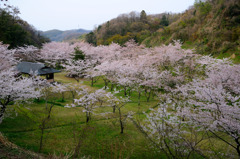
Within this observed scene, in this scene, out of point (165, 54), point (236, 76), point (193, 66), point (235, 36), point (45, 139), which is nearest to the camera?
point (45, 139)

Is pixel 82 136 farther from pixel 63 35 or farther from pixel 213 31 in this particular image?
pixel 63 35

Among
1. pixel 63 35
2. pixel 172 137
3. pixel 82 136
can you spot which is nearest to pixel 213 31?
pixel 172 137

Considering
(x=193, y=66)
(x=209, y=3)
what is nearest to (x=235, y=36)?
(x=193, y=66)

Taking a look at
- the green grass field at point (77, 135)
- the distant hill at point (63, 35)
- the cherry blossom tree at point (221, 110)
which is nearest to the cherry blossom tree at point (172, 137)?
the cherry blossom tree at point (221, 110)

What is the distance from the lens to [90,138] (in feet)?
26.1

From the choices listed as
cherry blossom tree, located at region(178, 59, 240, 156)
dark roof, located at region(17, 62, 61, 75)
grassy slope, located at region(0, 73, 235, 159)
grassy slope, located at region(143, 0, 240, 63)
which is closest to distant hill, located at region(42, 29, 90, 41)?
grassy slope, located at region(143, 0, 240, 63)

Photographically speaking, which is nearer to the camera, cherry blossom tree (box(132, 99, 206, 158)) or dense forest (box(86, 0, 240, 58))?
cherry blossom tree (box(132, 99, 206, 158))

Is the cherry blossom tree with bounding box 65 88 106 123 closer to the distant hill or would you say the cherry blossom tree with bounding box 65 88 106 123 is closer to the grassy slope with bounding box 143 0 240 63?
the grassy slope with bounding box 143 0 240 63

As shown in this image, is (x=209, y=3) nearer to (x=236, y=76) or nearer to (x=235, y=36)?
(x=235, y=36)

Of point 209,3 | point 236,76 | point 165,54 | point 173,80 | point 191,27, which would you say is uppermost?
point 209,3

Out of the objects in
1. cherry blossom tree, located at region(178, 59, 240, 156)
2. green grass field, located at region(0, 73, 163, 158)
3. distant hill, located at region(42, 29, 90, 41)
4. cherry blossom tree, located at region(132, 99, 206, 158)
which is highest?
distant hill, located at region(42, 29, 90, 41)

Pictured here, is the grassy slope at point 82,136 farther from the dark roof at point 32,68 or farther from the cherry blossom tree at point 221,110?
the dark roof at point 32,68

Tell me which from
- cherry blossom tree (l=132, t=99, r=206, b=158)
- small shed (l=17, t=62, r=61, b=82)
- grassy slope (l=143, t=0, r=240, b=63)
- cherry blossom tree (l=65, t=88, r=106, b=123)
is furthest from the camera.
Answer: grassy slope (l=143, t=0, r=240, b=63)

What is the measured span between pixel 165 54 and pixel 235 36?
1068 centimetres
